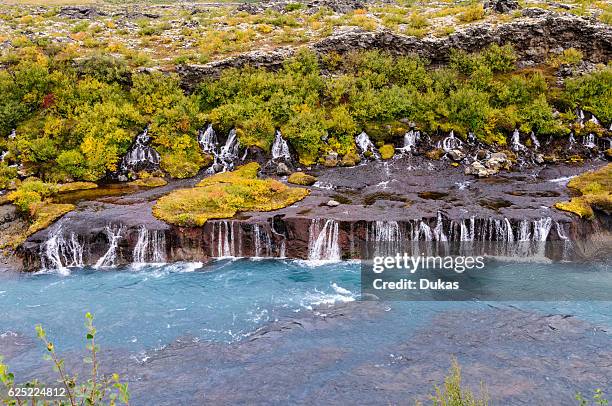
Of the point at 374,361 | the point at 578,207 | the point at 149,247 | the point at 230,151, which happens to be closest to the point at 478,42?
the point at 578,207

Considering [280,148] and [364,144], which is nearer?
[280,148]

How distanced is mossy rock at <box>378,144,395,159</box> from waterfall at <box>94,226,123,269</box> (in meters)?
21.8

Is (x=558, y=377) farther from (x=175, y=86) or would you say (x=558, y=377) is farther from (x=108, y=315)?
(x=175, y=86)

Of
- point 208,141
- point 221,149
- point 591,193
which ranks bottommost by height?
point 591,193

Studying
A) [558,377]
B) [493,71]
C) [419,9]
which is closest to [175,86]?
[493,71]

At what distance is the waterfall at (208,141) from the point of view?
1582 inches

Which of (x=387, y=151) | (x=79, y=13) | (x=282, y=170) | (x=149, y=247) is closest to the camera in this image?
(x=149, y=247)

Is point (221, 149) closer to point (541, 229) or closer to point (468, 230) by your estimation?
point (468, 230)

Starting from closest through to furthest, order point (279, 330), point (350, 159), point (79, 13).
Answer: point (279, 330), point (350, 159), point (79, 13)

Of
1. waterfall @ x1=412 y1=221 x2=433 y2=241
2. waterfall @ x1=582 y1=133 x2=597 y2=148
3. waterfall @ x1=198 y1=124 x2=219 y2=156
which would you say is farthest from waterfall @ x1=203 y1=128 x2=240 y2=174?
waterfall @ x1=582 y1=133 x2=597 y2=148

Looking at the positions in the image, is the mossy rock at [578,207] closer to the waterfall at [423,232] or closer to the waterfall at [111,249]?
the waterfall at [423,232]

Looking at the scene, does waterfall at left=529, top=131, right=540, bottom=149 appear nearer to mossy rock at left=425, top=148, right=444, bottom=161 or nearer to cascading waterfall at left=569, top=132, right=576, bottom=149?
cascading waterfall at left=569, top=132, right=576, bottom=149

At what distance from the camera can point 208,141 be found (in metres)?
40.7

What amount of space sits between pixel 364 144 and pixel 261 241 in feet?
56.0
